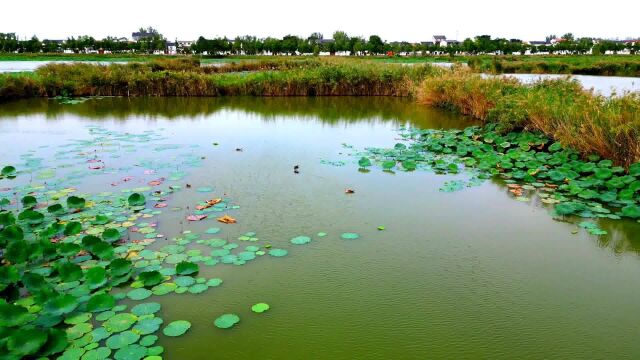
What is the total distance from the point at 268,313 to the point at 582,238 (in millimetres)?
2885

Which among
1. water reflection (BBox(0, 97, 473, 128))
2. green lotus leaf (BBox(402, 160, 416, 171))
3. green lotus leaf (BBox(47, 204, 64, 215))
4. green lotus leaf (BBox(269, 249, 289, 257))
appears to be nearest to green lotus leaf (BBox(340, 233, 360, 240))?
green lotus leaf (BBox(269, 249, 289, 257))

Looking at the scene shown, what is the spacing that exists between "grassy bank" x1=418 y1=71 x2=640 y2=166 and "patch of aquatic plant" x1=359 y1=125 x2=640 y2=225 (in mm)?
175

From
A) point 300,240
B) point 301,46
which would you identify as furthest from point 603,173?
point 301,46

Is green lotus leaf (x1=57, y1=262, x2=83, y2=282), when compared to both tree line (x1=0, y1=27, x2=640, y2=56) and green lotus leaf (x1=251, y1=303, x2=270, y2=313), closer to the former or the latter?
green lotus leaf (x1=251, y1=303, x2=270, y2=313)

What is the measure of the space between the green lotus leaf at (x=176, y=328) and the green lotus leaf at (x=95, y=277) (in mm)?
621

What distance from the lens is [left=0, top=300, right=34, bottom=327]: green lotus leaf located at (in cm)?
228

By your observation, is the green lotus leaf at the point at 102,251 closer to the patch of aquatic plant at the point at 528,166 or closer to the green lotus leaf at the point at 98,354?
the green lotus leaf at the point at 98,354

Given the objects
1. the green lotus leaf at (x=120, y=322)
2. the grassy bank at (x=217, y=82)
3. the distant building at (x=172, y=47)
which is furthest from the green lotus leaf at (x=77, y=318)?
the distant building at (x=172, y=47)

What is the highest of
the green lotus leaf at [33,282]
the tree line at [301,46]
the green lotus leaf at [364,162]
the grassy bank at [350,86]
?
the tree line at [301,46]

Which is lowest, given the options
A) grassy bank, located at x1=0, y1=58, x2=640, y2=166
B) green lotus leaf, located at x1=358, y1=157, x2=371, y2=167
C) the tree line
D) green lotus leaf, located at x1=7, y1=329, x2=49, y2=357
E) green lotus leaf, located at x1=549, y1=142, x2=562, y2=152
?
green lotus leaf, located at x1=7, y1=329, x2=49, y2=357

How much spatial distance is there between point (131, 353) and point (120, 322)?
306 millimetres

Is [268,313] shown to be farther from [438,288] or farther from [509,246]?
[509,246]

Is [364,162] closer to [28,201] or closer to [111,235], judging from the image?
[111,235]

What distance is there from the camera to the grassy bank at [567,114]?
215 inches
